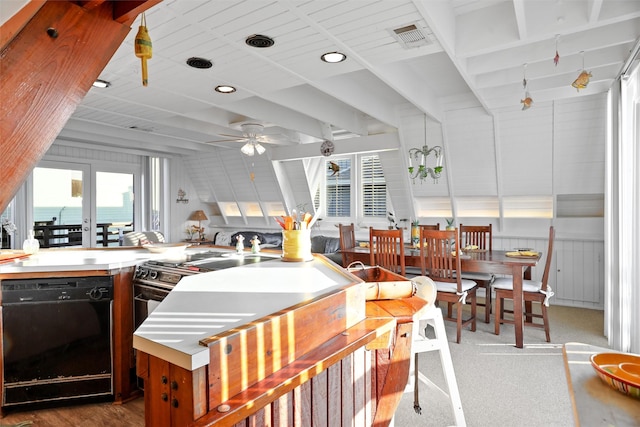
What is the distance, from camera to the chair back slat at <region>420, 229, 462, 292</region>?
142 inches

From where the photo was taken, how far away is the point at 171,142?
671 centimetres

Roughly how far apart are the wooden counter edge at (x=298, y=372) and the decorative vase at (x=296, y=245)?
Result: 73cm

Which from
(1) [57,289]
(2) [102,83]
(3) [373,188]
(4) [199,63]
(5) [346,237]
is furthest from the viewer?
(3) [373,188]

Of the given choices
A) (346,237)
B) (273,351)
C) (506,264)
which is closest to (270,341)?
(273,351)

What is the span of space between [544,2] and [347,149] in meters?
3.56

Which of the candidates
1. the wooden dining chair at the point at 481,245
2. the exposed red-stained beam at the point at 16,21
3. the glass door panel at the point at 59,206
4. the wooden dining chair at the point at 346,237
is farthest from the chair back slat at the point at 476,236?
the glass door panel at the point at 59,206

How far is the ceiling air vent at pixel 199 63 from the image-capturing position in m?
2.81

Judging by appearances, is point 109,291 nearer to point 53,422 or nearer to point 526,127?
point 53,422

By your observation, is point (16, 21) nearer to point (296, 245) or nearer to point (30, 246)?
point (296, 245)

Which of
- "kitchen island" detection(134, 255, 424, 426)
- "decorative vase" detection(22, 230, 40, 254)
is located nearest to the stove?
"kitchen island" detection(134, 255, 424, 426)

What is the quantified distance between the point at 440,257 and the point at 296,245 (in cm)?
206

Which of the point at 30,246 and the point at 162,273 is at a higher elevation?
the point at 30,246

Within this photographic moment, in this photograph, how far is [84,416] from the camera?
228 centimetres

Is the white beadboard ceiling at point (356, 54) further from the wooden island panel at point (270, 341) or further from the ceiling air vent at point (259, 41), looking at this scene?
the wooden island panel at point (270, 341)
